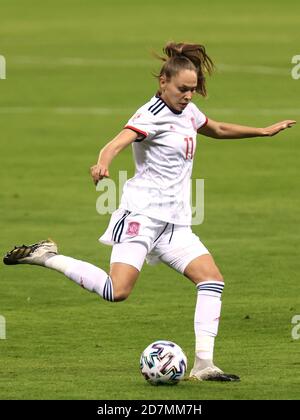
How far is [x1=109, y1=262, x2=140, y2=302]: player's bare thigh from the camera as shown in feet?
39.5

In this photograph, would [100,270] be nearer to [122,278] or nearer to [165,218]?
[122,278]

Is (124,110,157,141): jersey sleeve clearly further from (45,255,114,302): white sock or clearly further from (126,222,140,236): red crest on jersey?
(45,255,114,302): white sock

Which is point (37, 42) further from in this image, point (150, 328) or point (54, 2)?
point (150, 328)

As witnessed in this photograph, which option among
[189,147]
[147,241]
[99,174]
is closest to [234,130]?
[189,147]

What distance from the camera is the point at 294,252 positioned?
19531 millimetres

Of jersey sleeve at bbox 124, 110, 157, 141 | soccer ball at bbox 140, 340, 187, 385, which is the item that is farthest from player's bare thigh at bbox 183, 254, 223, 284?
jersey sleeve at bbox 124, 110, 157, 141

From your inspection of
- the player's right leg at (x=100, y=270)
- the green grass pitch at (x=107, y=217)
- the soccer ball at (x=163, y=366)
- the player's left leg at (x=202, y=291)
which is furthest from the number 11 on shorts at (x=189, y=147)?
the green grass pitch at (x=107, y=217)

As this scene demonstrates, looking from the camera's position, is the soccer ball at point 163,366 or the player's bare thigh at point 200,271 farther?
the player's bare thigh at point 200,271

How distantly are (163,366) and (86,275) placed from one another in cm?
102

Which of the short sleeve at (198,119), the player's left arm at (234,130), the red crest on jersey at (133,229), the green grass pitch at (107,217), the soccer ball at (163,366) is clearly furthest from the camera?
the player's left arm at (234,130)

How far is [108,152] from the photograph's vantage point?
1163 centimetres

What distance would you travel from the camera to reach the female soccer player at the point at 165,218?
12.1m

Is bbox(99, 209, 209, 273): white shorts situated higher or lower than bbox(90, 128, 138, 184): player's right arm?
lower

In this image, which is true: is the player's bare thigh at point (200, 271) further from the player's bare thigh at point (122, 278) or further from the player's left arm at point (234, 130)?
the player's left arm at point (234, 130)
